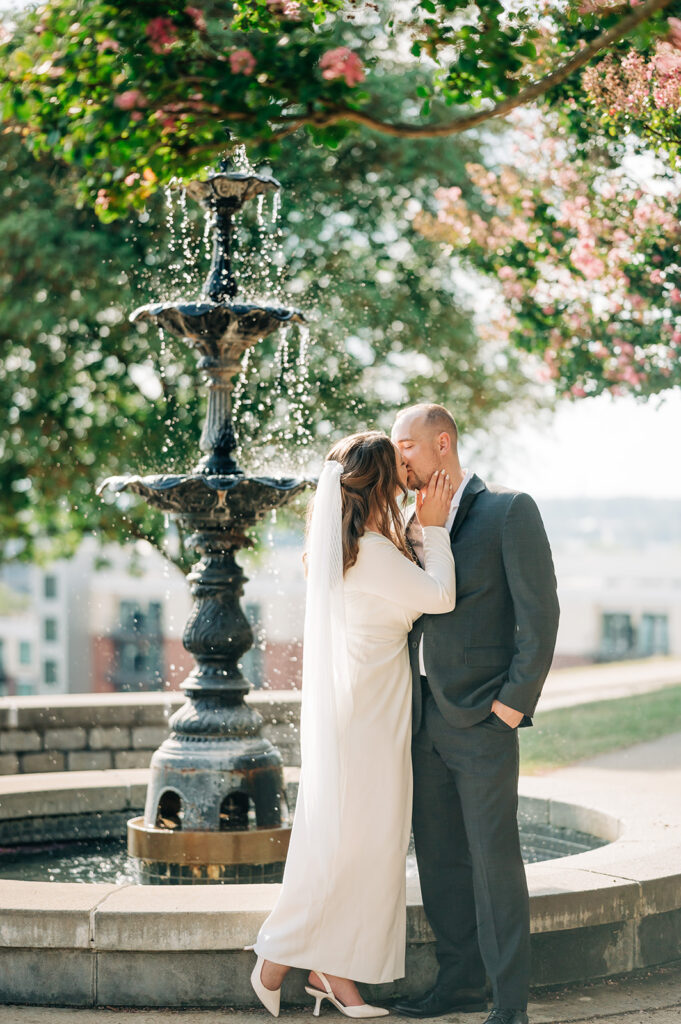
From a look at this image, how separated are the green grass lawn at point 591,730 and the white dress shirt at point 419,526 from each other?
6207 millimetres

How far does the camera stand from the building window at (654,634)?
2970 inches

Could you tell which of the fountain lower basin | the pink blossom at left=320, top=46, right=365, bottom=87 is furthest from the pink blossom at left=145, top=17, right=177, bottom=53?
the fountain lower basin

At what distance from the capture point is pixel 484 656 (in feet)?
14.1

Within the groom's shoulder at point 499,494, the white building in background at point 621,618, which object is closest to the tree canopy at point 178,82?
the groom's shoulder at point 499,494

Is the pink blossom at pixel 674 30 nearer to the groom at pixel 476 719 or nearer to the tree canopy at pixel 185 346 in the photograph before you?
the groom at pixel 476 719

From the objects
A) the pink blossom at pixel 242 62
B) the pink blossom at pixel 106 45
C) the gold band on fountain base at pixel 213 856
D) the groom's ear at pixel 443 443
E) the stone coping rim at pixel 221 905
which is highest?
the pink blossom at pixel 106 45

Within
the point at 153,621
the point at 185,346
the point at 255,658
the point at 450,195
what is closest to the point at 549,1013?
the point at 450,195

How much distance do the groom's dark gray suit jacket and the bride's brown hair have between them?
0.82 feet

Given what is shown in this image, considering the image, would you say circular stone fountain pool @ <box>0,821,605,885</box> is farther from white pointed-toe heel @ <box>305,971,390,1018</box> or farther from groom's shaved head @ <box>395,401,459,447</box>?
groom's shaved head @ <box>395,401,459,447</box>

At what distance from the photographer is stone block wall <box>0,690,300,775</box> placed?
28.4ft

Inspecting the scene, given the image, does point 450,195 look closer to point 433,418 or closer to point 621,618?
point 433,418

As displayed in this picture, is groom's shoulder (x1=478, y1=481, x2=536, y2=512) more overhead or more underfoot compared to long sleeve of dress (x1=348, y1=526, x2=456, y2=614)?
more overhead

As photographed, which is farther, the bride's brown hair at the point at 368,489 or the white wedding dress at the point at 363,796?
the bride's brown hair at the point at 368,489

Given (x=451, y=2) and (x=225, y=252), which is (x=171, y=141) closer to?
(x=451, y=2)
